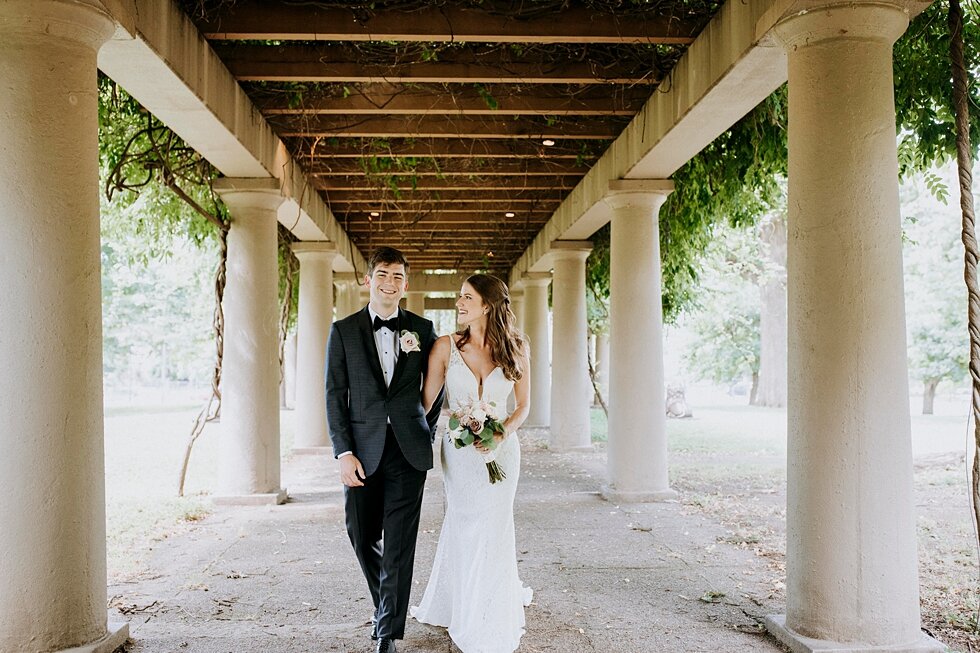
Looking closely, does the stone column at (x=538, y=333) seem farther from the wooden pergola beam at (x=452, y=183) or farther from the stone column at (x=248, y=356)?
the stone column at (x=248, y=356)

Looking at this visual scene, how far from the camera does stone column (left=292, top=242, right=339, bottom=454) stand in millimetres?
15234

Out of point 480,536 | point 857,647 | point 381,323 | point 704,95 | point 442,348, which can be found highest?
point 704,95

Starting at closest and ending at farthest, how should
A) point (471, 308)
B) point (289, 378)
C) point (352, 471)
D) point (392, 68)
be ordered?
point (352, 471) → point (471, 308) → point (392, 68) → point (289, 378)

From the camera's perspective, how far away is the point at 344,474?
4.41 meters

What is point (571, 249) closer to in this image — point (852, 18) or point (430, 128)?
point (430, 128)

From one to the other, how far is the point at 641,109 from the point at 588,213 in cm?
335

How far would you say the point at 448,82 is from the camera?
793 centimetres

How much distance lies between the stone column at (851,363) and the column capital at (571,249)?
1008 cm

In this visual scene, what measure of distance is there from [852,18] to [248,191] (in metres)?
6.87

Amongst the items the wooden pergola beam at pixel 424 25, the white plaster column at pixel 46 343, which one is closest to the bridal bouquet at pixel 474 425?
the white plaster column at pixel 46 343

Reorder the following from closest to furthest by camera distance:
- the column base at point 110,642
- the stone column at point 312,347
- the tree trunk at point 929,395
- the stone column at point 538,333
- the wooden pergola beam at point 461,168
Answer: the column base at point 110,642 < the wooden pergola beam at point 461,168 < the stone column at point 312,347 < the stone column at point 538,333 < the tree trunk at point 929,395

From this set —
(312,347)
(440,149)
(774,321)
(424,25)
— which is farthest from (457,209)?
(774,321)

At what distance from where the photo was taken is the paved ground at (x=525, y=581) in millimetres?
4793

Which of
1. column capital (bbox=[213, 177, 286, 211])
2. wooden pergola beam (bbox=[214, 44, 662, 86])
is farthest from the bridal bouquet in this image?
column capital (bbox=[213, 177, 286, 211])
